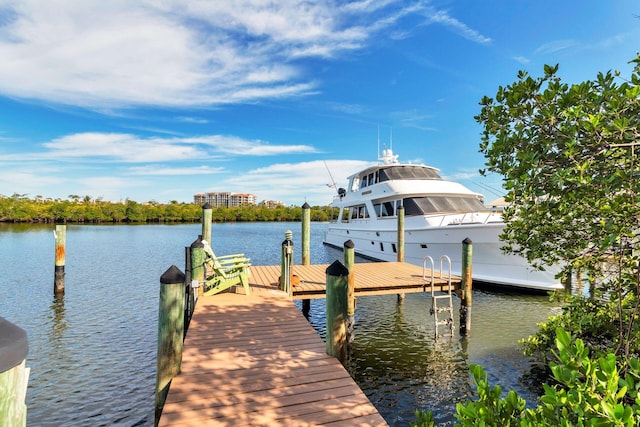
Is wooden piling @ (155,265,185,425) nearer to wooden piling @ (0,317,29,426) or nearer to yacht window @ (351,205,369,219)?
wooden piling @ (0,317,29,426)

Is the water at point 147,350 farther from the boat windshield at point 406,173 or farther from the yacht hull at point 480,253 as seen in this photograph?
the boat windshield at point 406,173

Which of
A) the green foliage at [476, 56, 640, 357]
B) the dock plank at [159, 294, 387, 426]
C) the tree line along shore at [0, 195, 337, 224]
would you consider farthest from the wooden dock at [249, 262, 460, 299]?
the tree line along shore at [0, 195, 337, 224]

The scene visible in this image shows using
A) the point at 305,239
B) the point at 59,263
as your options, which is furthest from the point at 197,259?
the point at 59,263

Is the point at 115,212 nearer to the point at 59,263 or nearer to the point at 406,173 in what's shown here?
the point at 59,263

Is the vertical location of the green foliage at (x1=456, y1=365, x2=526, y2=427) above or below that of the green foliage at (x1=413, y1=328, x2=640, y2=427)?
below

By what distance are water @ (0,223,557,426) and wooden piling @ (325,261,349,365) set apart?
1.91m

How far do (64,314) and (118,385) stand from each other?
6.05m

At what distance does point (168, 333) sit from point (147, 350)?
17.0 ft

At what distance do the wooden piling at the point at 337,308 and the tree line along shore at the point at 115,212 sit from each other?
184 ft

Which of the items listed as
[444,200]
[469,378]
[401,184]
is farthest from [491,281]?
[469,378]

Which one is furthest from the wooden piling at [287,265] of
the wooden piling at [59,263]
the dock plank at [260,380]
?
the wooden piling at [59,263]

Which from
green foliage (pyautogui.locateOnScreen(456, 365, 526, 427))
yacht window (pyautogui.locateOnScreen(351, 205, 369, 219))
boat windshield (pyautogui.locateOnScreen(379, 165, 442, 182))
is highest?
boat windshield (pyautogui.locateOnScreen(379, 165, 442, 182))

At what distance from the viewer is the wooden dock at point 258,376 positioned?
3.38 metres

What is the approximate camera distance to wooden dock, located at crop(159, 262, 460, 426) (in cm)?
338
